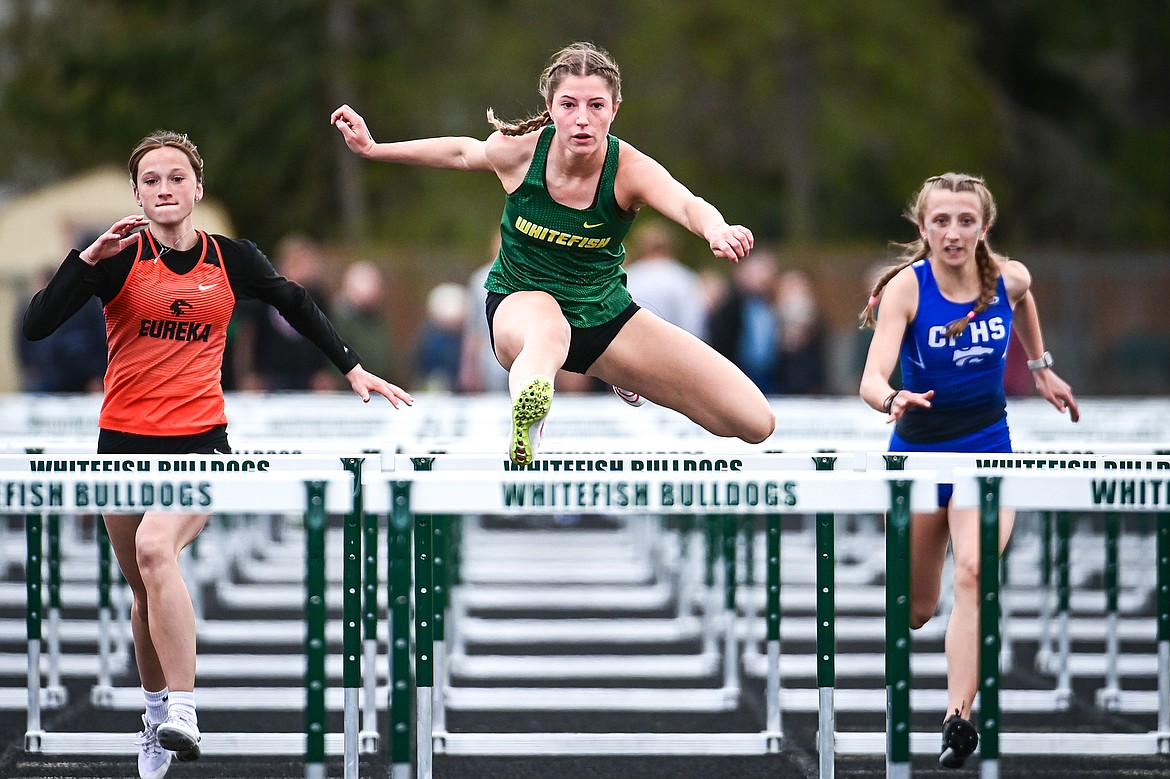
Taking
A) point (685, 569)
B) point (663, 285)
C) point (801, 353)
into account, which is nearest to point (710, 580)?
point (685, 569)

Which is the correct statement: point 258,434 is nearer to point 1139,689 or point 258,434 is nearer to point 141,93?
point 1139,689

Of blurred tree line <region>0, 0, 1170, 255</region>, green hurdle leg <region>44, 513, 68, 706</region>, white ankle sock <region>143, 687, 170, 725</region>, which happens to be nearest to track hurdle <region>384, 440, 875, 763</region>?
white ankle sock <region>143, 687, 170, 725</region>

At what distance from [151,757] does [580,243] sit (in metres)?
2.27

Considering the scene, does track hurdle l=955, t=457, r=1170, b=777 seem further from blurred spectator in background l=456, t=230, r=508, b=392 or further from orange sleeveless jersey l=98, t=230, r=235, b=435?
blurred spectator in background l=456, t=230, r=508, b=392

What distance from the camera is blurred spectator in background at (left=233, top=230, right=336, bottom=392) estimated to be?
12.1 m

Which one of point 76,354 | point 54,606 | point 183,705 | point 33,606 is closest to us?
point 183,705

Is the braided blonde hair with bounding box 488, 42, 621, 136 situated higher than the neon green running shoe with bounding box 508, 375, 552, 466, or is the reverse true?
the braided blonde hair with bounding box 488, 42, 621, 136

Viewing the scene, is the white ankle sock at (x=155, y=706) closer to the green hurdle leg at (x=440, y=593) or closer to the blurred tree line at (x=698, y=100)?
the green hurdle leg at (x=440, y=593)

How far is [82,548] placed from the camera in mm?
A: 12039

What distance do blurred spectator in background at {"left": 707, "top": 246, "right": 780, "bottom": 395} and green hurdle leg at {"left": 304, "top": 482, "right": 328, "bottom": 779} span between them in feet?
29.1

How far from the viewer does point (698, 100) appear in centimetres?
2581

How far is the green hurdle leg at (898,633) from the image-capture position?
421 centimetres

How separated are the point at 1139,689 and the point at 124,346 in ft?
17.6

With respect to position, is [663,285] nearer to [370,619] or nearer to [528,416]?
[370,619]
